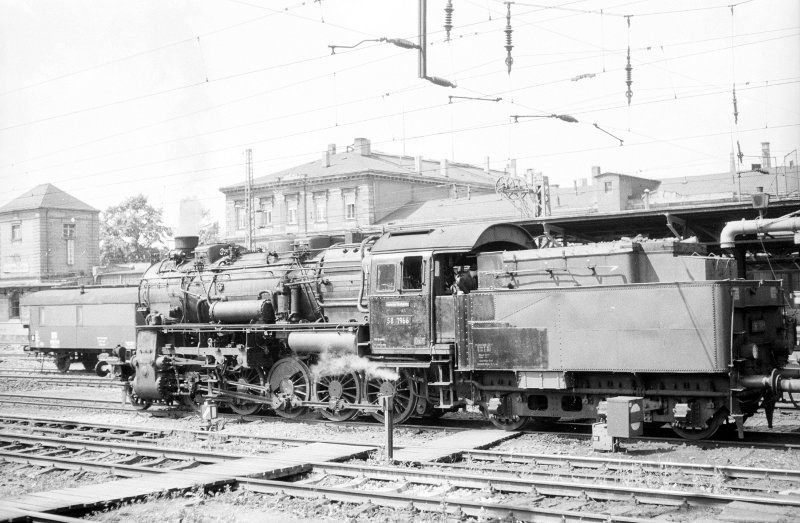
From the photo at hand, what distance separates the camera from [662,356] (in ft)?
39.0

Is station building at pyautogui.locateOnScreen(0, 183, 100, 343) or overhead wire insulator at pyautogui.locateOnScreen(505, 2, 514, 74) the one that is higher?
overhead wire insulator at pyautogui.locateOnScreen(505, 2, 514, 74)

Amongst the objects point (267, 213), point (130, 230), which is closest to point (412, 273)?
point (267, 213)

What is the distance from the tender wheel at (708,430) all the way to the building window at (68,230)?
1381 inches

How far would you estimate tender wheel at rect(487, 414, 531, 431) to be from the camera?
13680 mm

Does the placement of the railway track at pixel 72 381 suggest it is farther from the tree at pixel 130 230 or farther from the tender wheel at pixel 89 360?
the tree at pixel 130 230

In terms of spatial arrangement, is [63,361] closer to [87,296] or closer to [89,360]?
[89,360]

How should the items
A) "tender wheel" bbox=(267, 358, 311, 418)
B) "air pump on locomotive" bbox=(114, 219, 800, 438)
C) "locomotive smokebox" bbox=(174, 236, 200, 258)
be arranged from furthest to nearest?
"locomotive smokebox" bbox=(174, 236, 200, 258) → "tender wheel" bbox=(267, 358, 311, 418) → "air pump on locomotive" bbox=(114, 219, 800, 438)

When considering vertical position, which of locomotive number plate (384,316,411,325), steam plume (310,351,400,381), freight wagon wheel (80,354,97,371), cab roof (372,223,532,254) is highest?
cab roof (372,223,532,254)

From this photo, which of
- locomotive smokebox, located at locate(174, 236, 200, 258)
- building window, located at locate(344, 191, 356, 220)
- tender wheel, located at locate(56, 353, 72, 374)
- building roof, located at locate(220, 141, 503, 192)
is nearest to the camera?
locomotive smokebox, located at locate(174, 236, 200, 258)

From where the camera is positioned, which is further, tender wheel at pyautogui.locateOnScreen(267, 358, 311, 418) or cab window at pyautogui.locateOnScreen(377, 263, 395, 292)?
tender wheel at pyautogui.locateOnScreen(267, 358, 311, 418)

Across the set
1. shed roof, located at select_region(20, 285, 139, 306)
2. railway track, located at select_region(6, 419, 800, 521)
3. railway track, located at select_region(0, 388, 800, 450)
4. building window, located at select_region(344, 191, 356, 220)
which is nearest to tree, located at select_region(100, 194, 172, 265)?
building window, located at select_region(344, 191, 356, 220)

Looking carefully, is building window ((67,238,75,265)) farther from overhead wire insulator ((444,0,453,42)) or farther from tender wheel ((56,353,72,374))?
overhead wire insulator ((444,0,453,42))

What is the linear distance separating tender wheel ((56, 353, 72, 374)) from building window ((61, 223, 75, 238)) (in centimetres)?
1120

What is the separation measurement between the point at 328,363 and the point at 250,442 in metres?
2.40
